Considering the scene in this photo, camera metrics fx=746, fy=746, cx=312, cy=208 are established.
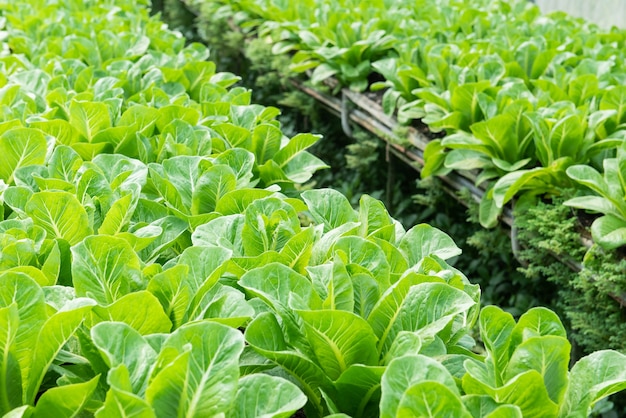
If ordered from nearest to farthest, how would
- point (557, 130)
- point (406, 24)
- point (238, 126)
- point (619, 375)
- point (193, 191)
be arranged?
point (619, 375) < point (193, 191) < point (238, 126) < point (557, 130) < point (406, 24)

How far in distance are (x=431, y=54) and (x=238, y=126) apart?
7.50 ft

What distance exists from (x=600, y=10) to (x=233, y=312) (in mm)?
8849

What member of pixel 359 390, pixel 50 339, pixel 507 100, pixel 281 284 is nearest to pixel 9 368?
pixel 50 339

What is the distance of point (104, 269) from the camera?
1473mm

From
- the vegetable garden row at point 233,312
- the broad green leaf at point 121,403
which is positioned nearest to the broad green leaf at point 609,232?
the vegetable garden row at point 233,312

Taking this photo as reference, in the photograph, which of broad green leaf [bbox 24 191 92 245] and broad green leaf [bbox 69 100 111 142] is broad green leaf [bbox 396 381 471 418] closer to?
broad green leaf [bbox 24 191 92 245]

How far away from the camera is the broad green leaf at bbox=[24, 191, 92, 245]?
1753 mm

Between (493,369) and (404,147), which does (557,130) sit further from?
(493,369)

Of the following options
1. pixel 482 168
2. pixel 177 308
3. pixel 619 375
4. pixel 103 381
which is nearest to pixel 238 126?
pixel 177 308

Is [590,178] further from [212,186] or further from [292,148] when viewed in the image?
[212,186]

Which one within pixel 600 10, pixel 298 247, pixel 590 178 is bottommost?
pixel 600 10

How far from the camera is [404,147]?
187 inches

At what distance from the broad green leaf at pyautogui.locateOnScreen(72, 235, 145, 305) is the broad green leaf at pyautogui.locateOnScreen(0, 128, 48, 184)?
2.70ft

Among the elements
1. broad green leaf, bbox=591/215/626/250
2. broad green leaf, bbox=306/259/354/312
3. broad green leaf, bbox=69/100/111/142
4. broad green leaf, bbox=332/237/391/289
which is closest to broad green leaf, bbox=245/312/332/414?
broad green leaf, bbox=306/259/354/312
